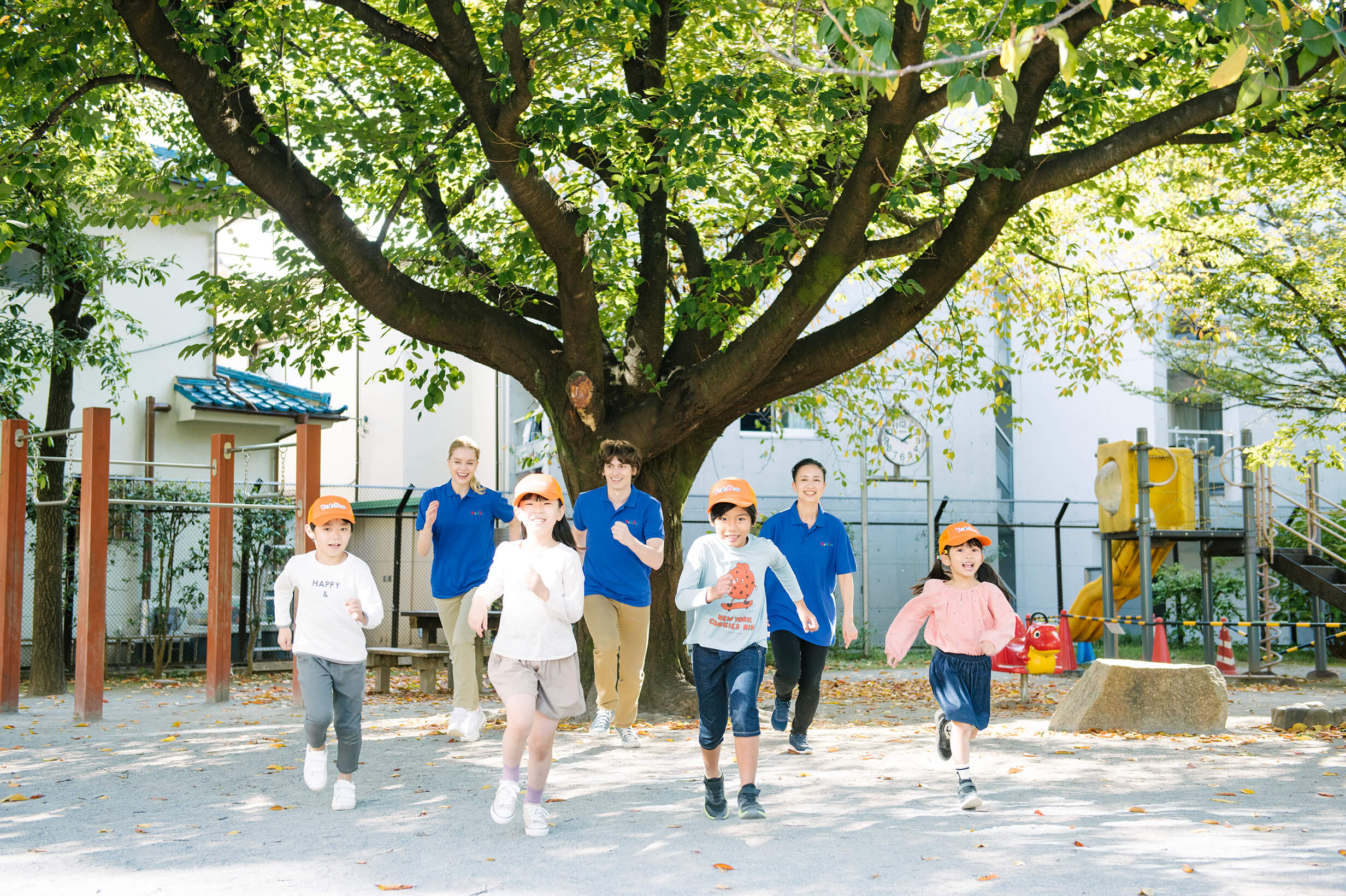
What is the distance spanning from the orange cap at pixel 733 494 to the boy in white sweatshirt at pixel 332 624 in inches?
70.5

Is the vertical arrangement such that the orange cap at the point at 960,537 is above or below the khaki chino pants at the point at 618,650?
above

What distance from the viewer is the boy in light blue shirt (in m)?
5.62

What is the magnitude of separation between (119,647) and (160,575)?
114 centimetres

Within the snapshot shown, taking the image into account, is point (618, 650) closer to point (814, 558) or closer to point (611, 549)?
point (611, 549)

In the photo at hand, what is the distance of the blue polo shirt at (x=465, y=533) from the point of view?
28.0ft

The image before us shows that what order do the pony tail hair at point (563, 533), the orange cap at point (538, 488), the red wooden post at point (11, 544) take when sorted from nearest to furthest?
the orange cap at point (538, 488)
the pony tail hair at point (563, 533)
the red wooden post at point (11, 544)

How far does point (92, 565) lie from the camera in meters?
9.97

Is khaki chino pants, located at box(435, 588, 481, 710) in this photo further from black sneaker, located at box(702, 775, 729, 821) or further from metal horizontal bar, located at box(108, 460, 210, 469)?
metal horizontal bar, located at box(108, 460, 210, 469)

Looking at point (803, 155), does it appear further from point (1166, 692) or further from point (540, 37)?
point (1166, 692)

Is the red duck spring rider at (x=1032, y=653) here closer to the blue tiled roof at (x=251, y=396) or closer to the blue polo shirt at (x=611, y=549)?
the blue polo shirt at (x=611, y=549)

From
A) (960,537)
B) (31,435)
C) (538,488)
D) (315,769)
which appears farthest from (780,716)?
(31,435)

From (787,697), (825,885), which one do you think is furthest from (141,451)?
(825,885)

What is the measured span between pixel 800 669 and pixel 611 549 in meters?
1.48

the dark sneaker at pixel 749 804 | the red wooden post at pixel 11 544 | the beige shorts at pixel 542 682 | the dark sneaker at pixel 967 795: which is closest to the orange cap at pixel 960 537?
the dark sneaker at pixel 967 795
